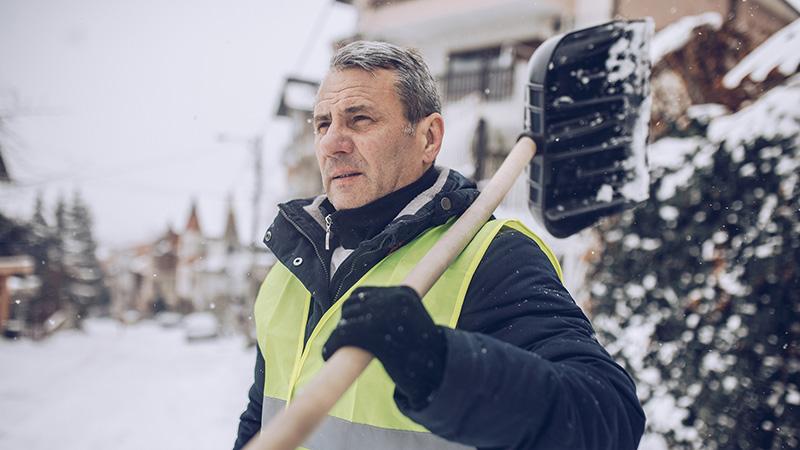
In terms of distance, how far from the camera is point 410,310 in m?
1.05

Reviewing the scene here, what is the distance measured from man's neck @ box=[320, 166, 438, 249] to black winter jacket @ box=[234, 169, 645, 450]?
0.07m

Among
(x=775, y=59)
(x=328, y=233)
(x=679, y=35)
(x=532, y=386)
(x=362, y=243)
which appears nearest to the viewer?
(x=532, y=386)

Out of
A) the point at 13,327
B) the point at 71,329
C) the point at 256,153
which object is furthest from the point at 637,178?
the point at 71,329

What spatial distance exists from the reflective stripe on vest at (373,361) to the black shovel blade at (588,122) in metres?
0.66

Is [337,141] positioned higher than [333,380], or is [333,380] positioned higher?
[337,141]

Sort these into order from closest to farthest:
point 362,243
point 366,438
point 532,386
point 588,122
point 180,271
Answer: point 532,386, point 366,438, point 362,243, point 588,122, point 180,271

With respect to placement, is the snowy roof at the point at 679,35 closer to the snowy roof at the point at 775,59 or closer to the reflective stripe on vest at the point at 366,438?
the snowy roof at the point at 775,59

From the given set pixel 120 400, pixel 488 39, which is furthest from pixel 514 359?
pixel 488 39

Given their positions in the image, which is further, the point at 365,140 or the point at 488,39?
the point at 488,39

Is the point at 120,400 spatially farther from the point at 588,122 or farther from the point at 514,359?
the point at 514,359

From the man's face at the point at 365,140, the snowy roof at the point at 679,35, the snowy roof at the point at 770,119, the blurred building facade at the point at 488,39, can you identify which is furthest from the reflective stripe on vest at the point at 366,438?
the blurred building facade at the point at 488,39

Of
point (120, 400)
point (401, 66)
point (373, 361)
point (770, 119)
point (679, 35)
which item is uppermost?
point (679, 35)

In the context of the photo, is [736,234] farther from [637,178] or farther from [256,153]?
[256,153]

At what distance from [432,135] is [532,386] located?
90 cm
